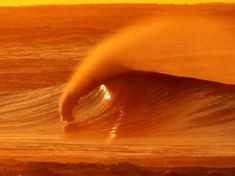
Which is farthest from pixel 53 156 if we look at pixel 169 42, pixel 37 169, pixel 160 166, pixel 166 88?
pixel 169 42

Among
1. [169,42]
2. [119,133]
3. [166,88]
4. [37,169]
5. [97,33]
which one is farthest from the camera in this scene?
[97,33]

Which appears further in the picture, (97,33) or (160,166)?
(97,33)

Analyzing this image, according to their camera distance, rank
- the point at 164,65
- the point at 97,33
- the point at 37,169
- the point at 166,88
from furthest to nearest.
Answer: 1. the point at 97,33
2. the point at 164,65
3. the point at 166,88
4. the point at 37,169

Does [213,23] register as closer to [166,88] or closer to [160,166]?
[166,88]

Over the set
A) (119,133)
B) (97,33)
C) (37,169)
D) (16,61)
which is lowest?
(37,169)
